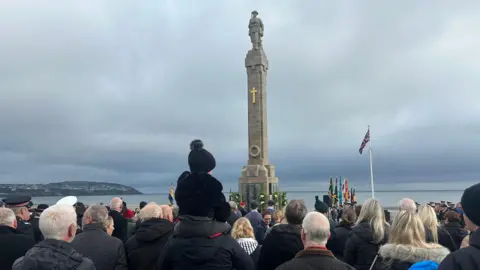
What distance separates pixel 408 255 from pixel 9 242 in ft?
14.2

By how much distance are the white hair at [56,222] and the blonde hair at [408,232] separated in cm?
299

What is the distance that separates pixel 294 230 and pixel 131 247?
2.03m

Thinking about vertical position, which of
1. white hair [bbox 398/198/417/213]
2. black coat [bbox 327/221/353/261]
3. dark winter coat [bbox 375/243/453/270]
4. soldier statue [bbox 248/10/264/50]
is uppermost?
soldier statue [bbox 248/10/264/50]

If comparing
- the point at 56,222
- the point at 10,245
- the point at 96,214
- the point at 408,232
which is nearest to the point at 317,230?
the point at 408,232

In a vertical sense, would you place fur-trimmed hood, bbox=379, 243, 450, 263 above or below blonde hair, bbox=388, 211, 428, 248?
below

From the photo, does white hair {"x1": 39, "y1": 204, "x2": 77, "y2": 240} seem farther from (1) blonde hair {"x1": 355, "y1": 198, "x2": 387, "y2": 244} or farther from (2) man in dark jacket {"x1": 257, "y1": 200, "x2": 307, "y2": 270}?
(1) blonde hair {"x1": 355, "y1": 198, "x2": 387, "y2": 244}

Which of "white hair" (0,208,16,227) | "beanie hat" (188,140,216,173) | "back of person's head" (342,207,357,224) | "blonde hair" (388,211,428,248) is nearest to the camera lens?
"blonde hair" (388,211,428,248)

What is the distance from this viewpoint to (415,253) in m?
3.77

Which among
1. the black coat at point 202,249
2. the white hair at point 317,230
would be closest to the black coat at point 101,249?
the black coat at point 202,249

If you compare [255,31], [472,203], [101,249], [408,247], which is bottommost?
→ [101,249]

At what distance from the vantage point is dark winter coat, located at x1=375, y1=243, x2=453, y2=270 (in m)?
Result: 3.75

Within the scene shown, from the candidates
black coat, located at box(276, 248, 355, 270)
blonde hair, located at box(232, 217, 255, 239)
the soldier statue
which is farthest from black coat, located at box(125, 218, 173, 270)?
the soldier statue

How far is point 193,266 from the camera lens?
3.74 metres

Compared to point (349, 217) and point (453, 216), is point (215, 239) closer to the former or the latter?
point (349, 217)
